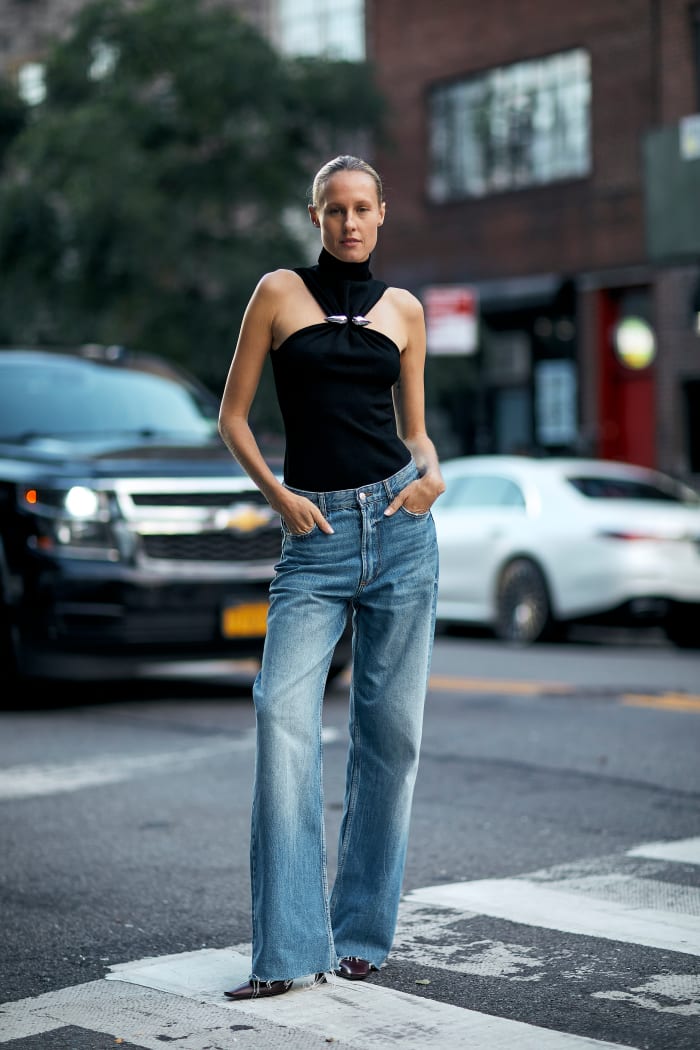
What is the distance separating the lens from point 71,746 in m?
8.55

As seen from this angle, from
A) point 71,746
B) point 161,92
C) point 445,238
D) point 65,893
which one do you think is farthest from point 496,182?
point 65,893

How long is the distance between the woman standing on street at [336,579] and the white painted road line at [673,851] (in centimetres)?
169

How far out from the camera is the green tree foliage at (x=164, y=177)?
68.3 ft

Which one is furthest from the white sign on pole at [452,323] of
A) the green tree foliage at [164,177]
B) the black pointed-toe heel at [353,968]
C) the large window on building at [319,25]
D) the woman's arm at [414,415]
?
the black pointed-toe heel at [353,968]

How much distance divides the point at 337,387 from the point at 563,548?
10.1 m

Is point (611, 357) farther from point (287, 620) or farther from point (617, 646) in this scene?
point (287, 620)

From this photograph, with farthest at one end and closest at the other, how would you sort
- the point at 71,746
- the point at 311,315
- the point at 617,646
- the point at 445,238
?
the point at 445,238 < the point at 617,646 < the point at 71,746 < the point at 311,315

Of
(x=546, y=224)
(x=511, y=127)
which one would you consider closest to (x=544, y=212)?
(x=546, y=224)

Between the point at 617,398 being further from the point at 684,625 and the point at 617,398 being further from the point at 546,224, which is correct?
the point at 684,625

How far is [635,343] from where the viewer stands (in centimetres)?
2323

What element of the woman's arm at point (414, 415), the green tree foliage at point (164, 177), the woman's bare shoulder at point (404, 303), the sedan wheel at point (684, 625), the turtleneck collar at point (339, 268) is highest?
the green tree foliage at point (164, 177)

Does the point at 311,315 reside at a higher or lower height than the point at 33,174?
lower

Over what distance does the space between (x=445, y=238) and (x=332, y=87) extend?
3898 millimetres

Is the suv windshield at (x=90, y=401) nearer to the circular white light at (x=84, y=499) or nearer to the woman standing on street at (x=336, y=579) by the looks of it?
the circular white light at (x=84, y=499)
